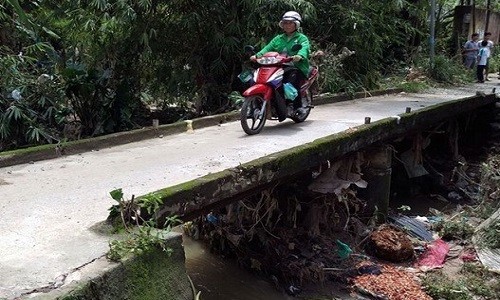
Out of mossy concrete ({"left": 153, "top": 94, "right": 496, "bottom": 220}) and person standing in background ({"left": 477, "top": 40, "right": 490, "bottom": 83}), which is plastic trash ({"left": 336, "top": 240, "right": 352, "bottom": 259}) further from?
person standing in background ({"left": 477, "top": 40, "right": 490, "bottom": 83})

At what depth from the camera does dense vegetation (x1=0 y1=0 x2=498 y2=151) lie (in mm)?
8016

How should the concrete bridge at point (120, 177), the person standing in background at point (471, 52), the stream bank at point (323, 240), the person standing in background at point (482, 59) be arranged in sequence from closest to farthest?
the concrete bridge at point (120, 177) < the stream bank at point (323, 240) < the person standing in background at point (482, 59) < the person standing in background at point (471, 52)

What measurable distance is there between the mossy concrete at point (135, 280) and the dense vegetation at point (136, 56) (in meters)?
5.45

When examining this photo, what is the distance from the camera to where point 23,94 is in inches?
318

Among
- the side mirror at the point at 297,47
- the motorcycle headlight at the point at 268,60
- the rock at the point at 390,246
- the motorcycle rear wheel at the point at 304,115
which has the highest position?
the side mirror at the point at 297,47

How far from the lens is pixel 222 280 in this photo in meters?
5.64

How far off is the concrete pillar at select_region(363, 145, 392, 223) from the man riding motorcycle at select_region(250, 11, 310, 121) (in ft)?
4.75

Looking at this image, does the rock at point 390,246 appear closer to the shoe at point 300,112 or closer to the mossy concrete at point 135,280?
the shoe at point 300,112

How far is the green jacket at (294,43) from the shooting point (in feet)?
20.7

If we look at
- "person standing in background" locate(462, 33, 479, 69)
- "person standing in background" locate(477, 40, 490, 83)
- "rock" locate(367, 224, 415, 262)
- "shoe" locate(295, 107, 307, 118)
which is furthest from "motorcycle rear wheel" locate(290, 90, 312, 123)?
"person standing in background" locate(462, 33, 479, 69)

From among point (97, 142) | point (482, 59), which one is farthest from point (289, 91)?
point (482, 59)

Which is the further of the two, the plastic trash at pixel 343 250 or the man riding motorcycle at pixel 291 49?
the man riding motorcycle at pixel 291 49

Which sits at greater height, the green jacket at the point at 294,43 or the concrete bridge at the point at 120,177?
the green jacket at the point at 294,43

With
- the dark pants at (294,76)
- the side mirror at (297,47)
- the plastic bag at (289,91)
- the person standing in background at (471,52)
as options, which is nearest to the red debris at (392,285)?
the plastic bag at (289,91)
